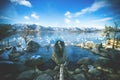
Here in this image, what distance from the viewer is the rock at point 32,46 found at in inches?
309

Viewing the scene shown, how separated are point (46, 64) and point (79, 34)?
2310 millimetres

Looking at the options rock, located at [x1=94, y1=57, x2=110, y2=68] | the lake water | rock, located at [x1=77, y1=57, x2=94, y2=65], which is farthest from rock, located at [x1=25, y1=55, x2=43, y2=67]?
rock, located at [x1=94, y1=57, x2=110, y2=68]

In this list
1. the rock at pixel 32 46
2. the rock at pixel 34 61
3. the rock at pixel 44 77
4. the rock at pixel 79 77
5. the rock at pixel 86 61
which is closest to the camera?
the rock at pixel 44 77

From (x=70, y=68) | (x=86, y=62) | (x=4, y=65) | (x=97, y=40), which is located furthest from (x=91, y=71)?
(x=4, y=65)

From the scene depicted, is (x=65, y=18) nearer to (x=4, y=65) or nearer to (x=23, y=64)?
(x=23, y=64)

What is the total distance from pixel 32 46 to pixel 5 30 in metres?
1.57

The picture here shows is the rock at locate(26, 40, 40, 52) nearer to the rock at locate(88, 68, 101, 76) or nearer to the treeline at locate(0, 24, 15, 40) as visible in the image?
the treeline at locate(0, 24, 15, 40)

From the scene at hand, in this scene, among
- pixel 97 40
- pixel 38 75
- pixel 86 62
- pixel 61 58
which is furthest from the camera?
pixel 97 40

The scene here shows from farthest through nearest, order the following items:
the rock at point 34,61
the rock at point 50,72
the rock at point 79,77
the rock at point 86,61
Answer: the rock at point 86,61, the rock at point 34,61, the rock at point 50,72, the rock at point 79,77

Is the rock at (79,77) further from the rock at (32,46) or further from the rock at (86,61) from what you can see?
the rock at (32,46)

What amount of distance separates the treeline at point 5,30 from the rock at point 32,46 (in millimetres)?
1015

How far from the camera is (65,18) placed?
8.09 meters

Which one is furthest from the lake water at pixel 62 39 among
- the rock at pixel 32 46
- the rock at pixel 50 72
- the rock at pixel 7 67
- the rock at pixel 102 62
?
the rock at pixel 7 67

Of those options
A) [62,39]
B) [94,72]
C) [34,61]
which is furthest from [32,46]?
[94,72]
